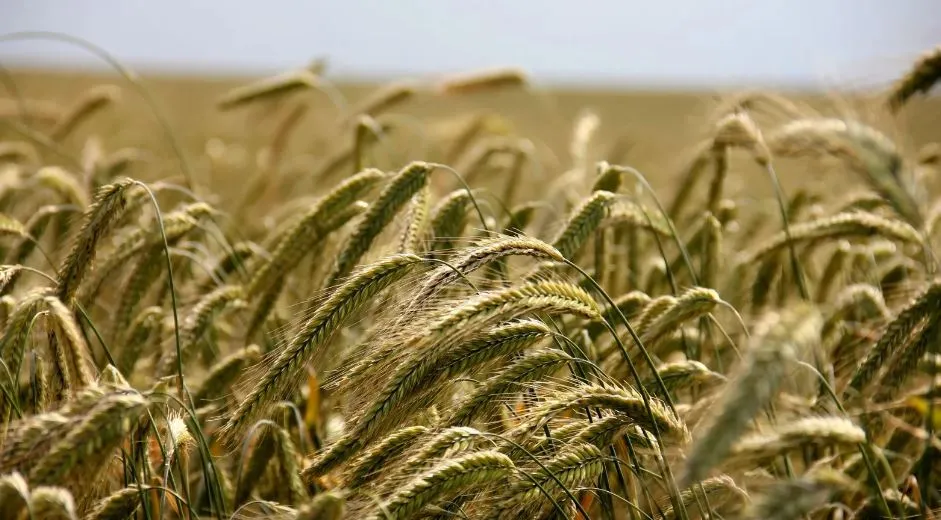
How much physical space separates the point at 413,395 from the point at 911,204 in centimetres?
101

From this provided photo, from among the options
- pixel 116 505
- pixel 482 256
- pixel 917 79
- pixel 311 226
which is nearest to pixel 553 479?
pixel 482 256

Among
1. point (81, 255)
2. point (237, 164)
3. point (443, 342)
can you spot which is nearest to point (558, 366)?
point (443, 342)

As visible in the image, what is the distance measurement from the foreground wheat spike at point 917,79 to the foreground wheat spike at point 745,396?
51.5 inches

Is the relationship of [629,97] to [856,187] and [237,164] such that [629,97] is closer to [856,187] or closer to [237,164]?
[237,164]

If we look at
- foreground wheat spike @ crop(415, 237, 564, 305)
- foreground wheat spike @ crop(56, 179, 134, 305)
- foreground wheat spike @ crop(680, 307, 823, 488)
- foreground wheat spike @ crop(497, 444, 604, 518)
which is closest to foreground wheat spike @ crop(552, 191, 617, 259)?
foreground wheat spike @ crop(415, 237, 564, 305)

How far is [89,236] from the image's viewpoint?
198cm

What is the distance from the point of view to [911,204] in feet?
5.49

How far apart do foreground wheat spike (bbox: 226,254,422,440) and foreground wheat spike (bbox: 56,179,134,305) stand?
56 cm

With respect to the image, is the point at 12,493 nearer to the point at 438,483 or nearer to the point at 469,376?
the point at 438,483

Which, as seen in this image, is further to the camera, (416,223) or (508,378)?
(416,223)

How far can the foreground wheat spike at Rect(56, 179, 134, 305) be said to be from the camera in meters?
1.97

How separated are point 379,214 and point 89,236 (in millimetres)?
658

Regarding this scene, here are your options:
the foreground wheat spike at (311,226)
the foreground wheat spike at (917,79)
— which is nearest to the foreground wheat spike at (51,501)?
the foreground wheat spike at (311,226)

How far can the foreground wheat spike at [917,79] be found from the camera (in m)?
2.26
